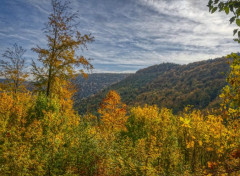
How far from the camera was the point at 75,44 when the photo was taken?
12984mm

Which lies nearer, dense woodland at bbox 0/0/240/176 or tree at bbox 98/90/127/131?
dense woodland at bbox 0/0/240/176

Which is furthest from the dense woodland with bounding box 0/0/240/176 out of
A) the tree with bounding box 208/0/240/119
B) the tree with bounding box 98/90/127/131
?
the tree with bounding box 98/90/127/131

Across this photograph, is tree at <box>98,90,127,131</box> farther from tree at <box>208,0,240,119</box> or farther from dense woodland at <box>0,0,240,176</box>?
tree at <box>208,0,240,119</box>

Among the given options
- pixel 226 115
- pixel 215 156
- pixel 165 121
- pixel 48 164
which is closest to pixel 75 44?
pixel 48 164

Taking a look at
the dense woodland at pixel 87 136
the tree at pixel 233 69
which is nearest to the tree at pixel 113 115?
the dense woodland at pixel 87 136

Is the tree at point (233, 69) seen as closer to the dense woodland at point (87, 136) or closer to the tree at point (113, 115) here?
the dense woodland at point (87, 136)

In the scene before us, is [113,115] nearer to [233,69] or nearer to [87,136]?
[87,136]

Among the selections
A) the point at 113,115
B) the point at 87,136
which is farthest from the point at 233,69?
the point at 113,115

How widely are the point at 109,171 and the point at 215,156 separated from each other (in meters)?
13.6

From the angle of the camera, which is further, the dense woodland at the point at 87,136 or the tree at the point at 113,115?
the tree at the point at 113,115

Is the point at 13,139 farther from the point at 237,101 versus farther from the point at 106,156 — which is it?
the point at 237,101

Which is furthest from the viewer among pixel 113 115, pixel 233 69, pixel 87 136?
pixel 113 115

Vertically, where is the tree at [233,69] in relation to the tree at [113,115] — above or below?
above

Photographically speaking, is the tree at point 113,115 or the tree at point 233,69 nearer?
the tree at point 233,69
